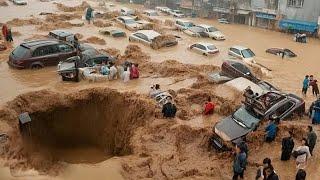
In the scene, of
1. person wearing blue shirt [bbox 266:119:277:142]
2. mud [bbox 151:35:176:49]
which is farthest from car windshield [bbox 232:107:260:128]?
mud [bbox 151:35:176:49]

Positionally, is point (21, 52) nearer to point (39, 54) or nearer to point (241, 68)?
point (39, 54)

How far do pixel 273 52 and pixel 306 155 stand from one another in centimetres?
2095

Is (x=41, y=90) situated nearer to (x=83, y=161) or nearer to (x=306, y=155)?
(x=83, y=161)

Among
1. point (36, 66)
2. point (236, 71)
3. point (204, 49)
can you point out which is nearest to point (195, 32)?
point (204, 49)

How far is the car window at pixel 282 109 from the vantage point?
15852 millimetres

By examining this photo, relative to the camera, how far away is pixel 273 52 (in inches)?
1281

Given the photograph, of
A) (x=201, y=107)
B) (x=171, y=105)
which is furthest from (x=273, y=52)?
(x=171, y=105)

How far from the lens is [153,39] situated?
1211 inches

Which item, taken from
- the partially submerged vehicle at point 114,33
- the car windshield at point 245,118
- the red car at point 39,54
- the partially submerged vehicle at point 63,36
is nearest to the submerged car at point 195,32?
the partially submerged vehicle at point 114,33

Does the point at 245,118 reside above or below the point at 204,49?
below

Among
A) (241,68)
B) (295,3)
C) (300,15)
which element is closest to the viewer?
(241,68)

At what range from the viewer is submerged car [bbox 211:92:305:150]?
1442 centimetres

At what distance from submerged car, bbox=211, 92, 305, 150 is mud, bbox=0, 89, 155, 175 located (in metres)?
3.87

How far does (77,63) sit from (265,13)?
32.3 metres
